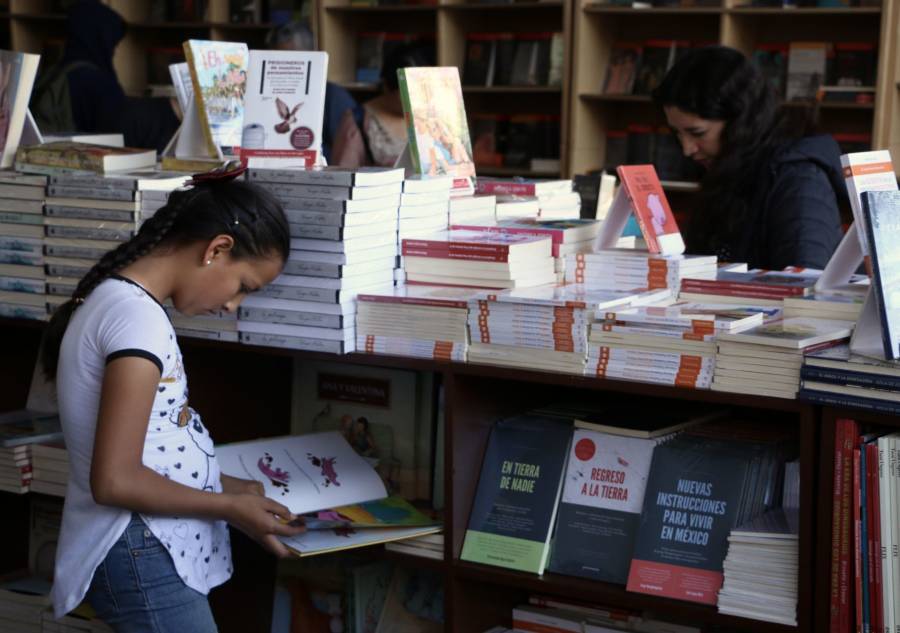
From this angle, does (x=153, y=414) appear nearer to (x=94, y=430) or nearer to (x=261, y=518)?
(x=94, y=430)

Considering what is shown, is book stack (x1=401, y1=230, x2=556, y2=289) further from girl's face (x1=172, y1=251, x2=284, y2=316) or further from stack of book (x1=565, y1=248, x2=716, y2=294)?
girl's face (x1=172, y1=251, x2=284, y2=316)

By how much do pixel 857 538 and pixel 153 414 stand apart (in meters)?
1.13

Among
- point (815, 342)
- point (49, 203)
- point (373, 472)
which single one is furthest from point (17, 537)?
point (815, 342)

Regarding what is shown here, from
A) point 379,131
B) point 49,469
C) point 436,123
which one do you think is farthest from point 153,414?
point 379,131

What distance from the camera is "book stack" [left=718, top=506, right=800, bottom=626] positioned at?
192cm

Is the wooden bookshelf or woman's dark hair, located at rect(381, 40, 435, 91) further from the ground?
woman's dark hair, located at rect(381, 40, 435, 91)

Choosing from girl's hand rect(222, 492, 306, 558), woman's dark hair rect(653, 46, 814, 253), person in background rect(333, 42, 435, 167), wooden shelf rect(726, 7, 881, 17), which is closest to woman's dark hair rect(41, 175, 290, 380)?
girl's hand rect(222, 492, 306, 558)

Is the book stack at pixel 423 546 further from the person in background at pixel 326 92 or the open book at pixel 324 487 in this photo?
the person in background at pixel 326 92

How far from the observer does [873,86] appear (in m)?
5.16

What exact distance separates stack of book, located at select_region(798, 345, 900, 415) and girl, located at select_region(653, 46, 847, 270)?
85 cm

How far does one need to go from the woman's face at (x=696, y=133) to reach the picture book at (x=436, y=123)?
0.54m

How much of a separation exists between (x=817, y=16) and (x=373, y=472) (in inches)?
154

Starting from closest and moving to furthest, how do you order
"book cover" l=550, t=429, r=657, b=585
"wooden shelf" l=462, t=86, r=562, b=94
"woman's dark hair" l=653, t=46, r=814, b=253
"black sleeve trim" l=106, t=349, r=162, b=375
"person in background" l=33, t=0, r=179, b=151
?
"black sleeve trim" l=106, t=349, r=162, b=375 < "book cover" l=550, t=429, r=657, b=585 < "woman's dark hair" l=653, t=46, r=814, b=253 < "person in background" l=33, t=0, r=179, b=151 < "wooden shelf" l=462, t=86, r=562, b=94

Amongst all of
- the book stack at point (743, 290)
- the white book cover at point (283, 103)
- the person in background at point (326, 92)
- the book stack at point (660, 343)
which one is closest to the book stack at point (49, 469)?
the white book cover at point (283, 103)
